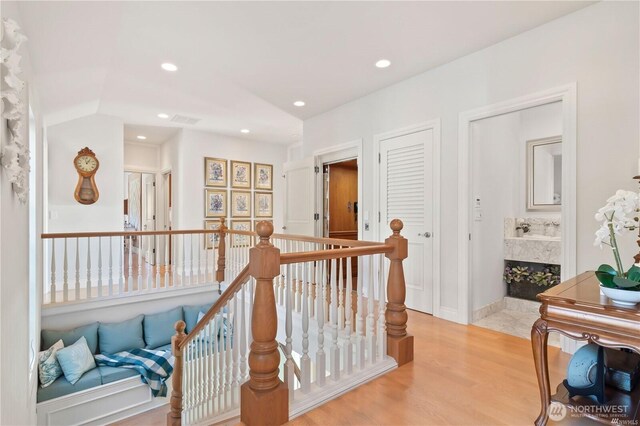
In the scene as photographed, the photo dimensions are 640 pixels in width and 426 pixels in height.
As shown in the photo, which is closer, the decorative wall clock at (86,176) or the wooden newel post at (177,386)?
the wooden newel post at (177,386)

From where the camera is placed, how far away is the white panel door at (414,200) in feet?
11.4

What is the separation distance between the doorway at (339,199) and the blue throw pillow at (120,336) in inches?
114

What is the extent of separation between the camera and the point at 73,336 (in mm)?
3939

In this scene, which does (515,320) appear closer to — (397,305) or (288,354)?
(397,305)

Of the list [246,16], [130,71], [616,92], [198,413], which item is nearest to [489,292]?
[616,92]

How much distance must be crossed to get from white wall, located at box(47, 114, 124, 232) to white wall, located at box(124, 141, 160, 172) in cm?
156

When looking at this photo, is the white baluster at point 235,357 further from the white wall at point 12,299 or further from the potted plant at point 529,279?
the potted plant at point 529,279

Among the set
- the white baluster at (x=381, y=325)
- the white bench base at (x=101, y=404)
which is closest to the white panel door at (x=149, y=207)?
the white bench base at (x=101, y=404)

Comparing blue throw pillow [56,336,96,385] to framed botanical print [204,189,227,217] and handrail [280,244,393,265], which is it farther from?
handrail [280,244,393,265]

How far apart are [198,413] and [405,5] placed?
351 centimetres

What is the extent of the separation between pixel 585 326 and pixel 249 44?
315cm

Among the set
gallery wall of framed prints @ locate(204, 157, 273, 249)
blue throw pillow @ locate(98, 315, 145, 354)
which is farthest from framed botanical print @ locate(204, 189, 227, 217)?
blue throw pillow @ locate(98, 315, 145, 354)

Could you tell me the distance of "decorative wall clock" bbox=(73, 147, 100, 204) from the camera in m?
5.25

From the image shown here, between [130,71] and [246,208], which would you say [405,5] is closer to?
[130,71]
